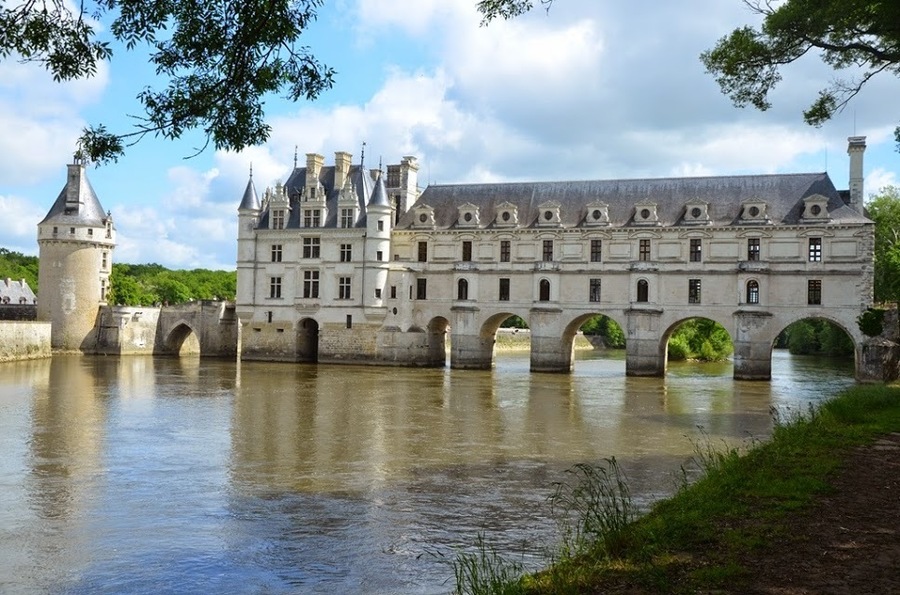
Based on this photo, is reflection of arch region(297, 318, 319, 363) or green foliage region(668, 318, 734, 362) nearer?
reflection of arch region(297, 318, 319, 363)

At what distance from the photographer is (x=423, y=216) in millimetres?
46312

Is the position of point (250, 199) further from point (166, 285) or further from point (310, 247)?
point (166, 285)

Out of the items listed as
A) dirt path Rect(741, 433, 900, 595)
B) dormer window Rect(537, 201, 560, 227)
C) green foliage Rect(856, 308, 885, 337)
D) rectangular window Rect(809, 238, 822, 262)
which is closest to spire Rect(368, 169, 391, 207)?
dormer window Rect(537, 201, 560, 227)

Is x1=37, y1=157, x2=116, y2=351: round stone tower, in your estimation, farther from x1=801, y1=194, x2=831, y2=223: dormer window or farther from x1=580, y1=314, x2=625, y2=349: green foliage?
x1=580, y1=314, x2=625, y2=349: green foliage

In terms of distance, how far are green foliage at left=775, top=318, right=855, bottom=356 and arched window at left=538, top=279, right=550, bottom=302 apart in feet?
99.3

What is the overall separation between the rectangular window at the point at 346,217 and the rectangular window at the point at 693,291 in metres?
17.6

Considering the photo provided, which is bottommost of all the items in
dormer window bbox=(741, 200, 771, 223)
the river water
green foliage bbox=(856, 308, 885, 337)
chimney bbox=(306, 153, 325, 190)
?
the river water

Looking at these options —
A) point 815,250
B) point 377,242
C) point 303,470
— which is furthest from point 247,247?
point 303,470

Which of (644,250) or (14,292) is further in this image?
(14,292)

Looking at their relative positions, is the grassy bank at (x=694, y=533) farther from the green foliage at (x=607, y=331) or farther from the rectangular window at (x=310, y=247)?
the green foliage at (x=607, y=331)

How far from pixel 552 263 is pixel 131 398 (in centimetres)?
2182

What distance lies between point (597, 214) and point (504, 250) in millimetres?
5003

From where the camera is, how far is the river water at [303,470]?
9.72 meters

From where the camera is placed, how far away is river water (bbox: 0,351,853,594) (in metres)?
9.72
